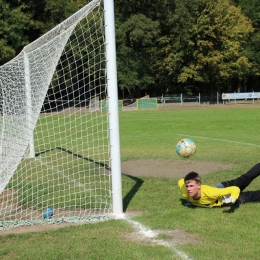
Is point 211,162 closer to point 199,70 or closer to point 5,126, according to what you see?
point 5,126

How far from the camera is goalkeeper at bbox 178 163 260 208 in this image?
597 centimetres

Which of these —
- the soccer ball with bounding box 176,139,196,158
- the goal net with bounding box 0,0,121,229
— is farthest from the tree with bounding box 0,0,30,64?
the soccer ball with bounding box 176,139,196,158

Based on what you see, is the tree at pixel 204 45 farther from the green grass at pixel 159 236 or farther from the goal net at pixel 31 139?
the green grass at pixel 159 236

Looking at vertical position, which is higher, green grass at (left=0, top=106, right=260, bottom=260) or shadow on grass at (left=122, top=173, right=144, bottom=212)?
green grass at (left=0, top=106, right=260, bottom=260)

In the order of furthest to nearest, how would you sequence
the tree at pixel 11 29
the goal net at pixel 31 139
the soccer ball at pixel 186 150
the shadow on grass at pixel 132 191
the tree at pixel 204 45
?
the tree at pixel 204 45 → the tree at pixel 11 29 → the soccer ball at pixel 186 150 → the shadow on grass at pixel 132 191 → the goal net at pixel 31 139

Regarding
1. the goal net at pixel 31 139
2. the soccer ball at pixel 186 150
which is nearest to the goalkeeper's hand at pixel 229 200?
the goal net at pixel 31 139

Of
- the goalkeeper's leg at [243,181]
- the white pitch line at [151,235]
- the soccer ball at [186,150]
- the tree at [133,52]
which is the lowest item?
the white pitch line at [151,235]

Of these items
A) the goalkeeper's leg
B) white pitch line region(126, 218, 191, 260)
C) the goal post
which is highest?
the goal post

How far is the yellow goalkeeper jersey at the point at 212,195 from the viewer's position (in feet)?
19.6

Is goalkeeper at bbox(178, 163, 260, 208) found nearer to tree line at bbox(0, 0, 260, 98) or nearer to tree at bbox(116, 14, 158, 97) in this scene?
tree line at bbox(0, 0, 260, 98)

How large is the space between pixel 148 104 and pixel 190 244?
124ft

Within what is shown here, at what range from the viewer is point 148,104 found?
42.6 meters

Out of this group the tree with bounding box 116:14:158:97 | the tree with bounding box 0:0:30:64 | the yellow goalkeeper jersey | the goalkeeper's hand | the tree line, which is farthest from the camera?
the tree line

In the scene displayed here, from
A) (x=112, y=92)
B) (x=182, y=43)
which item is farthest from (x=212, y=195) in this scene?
(x=182, y=43)
